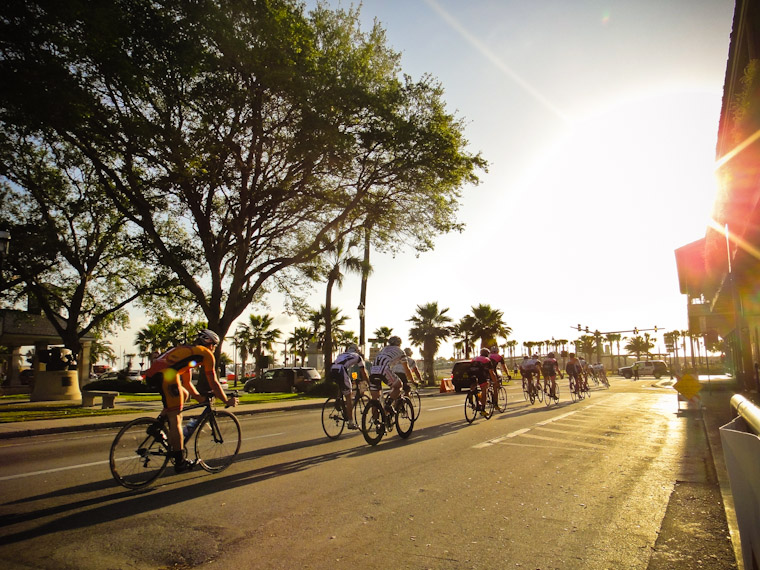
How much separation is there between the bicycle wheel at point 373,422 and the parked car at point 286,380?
25022 mm

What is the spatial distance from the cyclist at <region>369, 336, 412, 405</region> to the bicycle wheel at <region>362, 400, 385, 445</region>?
1.11ft

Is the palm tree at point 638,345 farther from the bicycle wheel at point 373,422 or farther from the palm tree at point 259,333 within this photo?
the bicycle wheel at point 373,422

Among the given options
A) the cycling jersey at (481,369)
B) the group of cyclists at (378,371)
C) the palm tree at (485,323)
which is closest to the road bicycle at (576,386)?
the cycling jersey at (481,369)

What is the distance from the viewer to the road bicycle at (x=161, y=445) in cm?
548

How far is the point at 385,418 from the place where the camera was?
887 cm

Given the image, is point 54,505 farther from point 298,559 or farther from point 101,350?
point 101,350

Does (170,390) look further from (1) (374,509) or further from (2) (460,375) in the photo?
(2) (460,375)

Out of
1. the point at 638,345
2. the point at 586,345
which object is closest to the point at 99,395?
the point at 586,345

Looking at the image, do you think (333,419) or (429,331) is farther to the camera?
(429,331)

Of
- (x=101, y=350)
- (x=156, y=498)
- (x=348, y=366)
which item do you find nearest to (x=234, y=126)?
(x=348, y=366)

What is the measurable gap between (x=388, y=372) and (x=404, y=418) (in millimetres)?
1002

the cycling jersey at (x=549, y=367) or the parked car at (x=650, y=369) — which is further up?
the cycling jersey at (x=549, y=367)

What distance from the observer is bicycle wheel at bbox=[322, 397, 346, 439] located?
31.2 feet

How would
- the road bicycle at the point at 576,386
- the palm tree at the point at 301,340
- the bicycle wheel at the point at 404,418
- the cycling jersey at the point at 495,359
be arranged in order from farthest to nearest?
the palm tree at the point at 301,340 < the road bicycle at the point at 576,386 < the cycling jersey at the point at 495,359 < the bicycle wheel at the point at 404,418
